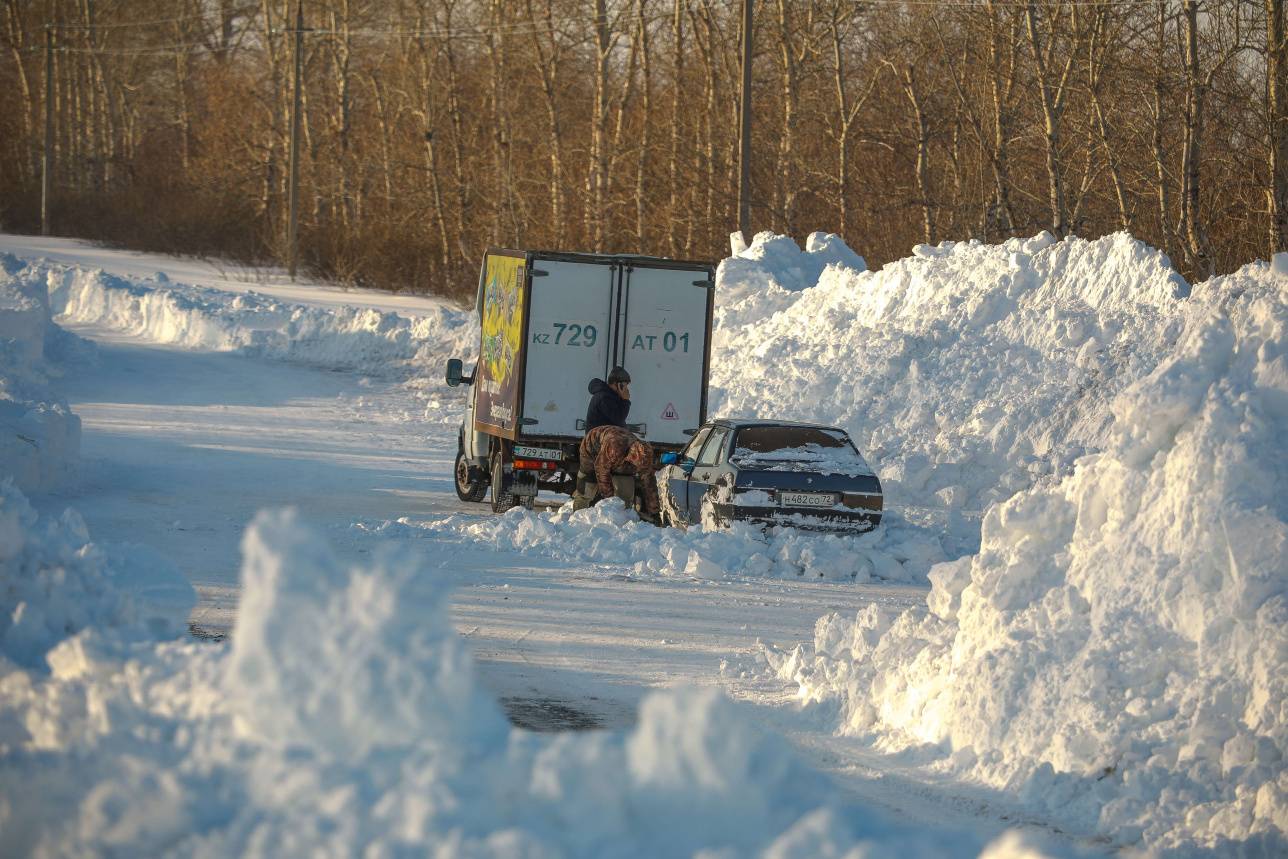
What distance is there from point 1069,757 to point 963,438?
13.0 m

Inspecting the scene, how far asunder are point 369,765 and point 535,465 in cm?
1348

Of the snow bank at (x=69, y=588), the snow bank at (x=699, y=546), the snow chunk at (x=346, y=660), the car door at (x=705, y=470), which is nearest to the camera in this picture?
the snow chunk at (x=346, y=660)

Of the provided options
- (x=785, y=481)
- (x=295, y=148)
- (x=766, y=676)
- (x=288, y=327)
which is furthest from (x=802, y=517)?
(x=295, y=148)

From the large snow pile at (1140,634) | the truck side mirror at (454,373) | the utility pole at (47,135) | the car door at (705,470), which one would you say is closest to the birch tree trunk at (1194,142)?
the car door at (705,470)

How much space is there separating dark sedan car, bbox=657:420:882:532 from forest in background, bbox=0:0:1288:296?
41.3 ft

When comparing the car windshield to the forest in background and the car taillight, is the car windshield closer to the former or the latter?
the car taillight

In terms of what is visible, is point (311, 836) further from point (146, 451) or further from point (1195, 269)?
point (1195, 269)

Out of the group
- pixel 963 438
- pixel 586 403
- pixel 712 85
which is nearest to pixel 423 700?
pixel 586 403

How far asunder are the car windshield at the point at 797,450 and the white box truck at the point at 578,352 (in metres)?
2.89

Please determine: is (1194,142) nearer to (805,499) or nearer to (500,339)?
(500,339)

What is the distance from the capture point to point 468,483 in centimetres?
1920

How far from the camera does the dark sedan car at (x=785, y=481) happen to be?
14.9 m

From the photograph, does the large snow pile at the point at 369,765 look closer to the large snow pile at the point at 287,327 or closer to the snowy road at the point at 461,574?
the snowy road at the point at 461,574

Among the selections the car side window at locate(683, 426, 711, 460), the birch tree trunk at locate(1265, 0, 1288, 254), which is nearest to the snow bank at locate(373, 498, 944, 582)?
the car side window at locate(683, 426, 711, 460)
